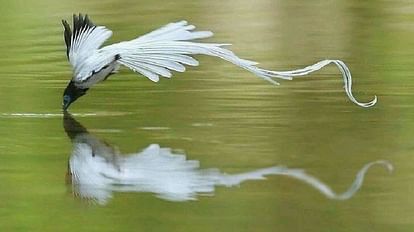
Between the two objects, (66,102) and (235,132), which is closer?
(235,132)

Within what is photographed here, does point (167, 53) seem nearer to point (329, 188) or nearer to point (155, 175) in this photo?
point (155, 175)

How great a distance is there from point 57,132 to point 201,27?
8.45 ft

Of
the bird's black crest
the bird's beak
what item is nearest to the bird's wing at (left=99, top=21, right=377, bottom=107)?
the bird's black crest

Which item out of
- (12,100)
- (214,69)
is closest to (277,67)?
(214,69)

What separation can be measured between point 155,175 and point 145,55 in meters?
0.73

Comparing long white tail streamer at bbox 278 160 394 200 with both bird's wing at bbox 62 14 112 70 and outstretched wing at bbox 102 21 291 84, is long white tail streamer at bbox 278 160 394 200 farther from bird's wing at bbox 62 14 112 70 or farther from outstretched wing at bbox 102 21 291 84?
bird's wing at bbox 62 14 112 70

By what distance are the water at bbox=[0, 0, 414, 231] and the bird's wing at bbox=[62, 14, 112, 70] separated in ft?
0.71

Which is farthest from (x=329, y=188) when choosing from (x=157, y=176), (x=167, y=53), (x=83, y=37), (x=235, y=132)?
(x=83, y=37)

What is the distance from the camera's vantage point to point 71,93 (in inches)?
168

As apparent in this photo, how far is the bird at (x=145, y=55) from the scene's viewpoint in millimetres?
4012

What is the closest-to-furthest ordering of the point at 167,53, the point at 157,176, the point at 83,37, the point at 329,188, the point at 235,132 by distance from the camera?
the point at 329,188
the point at 157,176
the point at 235,132
the point at 167,53
the point at 83,37

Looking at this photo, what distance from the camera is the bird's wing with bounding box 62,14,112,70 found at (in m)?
4.19

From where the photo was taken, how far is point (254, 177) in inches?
133

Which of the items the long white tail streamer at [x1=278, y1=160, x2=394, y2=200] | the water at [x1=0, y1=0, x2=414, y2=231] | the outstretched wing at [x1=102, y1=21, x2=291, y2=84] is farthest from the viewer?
the outstretched wing at [x1=102, y1=21, x2=291, y2=84]
